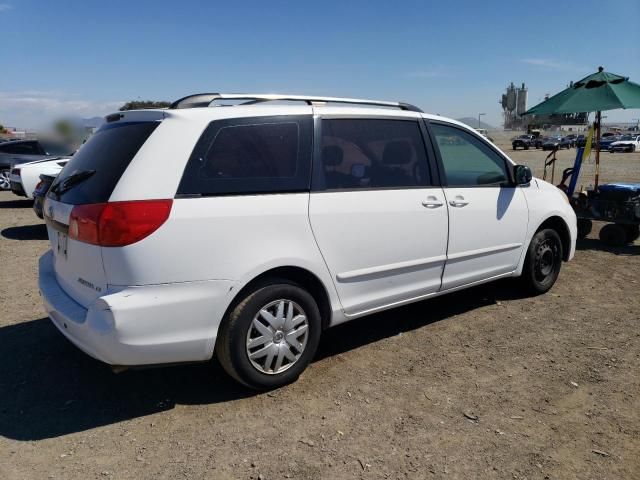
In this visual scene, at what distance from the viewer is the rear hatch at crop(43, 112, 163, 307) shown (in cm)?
294

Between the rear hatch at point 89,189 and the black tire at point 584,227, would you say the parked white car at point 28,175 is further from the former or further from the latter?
the black tire at point 584,227

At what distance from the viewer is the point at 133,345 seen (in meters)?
2.82

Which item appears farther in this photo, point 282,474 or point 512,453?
point 512,453

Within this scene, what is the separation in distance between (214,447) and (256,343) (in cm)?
65

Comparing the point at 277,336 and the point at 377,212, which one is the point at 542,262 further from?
the point at 277,336

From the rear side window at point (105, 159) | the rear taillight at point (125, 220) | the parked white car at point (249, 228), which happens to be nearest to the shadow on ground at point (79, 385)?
the parked white car at point (249, 228)

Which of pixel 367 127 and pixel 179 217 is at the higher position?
pixel 367 127

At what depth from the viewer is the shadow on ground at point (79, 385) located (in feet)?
10.3

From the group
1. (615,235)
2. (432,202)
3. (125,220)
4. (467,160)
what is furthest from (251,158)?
(615,235)

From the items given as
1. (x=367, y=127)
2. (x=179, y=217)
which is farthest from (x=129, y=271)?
(x=367, y=127)

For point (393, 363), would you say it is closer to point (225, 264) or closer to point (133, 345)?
point (225, 264)

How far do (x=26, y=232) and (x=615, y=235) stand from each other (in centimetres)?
966

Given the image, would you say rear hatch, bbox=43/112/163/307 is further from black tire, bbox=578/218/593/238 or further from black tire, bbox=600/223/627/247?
black tire, bbox=578/218/593/238

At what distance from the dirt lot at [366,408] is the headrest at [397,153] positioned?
146 centimetres
